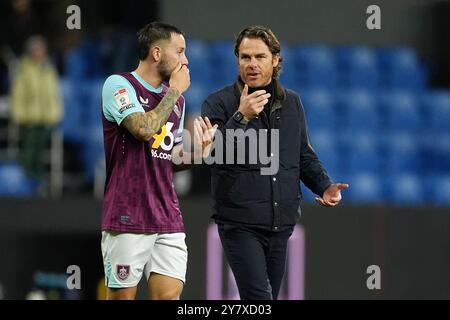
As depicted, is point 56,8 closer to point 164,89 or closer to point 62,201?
point 62,201

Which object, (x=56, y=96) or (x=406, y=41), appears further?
(x=406, y=41)

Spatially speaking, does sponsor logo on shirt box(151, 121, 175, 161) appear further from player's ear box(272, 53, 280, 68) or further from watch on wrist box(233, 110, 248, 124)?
player's ear box(272, 53, 280, 68)

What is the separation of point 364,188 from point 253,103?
593cm

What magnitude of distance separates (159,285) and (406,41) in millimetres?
7859

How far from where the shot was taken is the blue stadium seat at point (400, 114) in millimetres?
11641

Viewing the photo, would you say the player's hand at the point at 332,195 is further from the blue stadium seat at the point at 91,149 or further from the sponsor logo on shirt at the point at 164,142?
the blue stadium seat at the point at 91,149

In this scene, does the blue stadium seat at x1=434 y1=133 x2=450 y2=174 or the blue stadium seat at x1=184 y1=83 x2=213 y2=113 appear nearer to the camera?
the blue stadium seat at x1=184 y1=83 x2=213 y2=113

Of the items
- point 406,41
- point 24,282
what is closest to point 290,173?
point 24,282

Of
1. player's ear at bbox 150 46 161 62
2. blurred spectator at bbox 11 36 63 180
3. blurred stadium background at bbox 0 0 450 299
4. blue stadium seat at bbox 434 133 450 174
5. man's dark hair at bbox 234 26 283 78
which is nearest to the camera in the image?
player's ear at bbox 150 46 161 62

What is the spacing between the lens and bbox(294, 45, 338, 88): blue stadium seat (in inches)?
462

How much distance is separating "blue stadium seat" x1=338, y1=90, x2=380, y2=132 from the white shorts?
6.35 m

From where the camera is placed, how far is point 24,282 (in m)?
9.32

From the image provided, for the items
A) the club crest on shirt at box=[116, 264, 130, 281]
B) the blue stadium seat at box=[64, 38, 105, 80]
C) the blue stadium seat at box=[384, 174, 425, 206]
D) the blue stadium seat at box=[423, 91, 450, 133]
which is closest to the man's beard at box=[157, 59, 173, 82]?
the club crest on shirt at box=[116, 264, 130, 281]

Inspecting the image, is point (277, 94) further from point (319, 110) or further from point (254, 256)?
point (319, 110)
